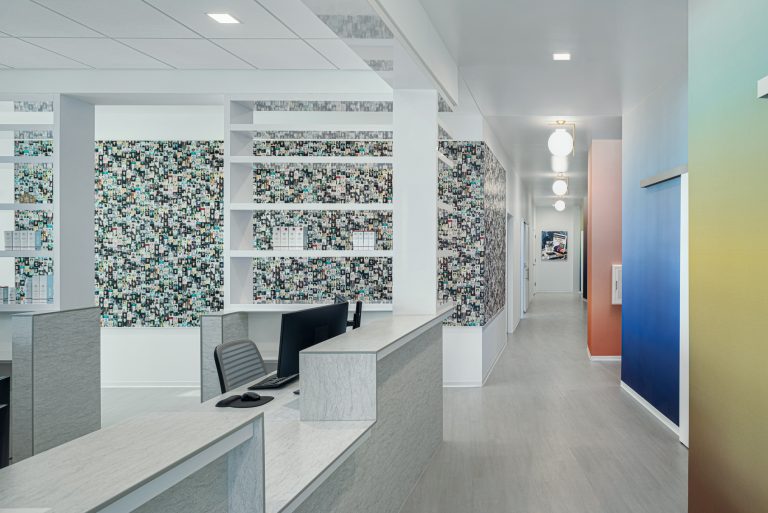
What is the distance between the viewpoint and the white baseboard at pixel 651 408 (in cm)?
522

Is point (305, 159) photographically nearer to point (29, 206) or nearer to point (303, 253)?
point (303, 253)

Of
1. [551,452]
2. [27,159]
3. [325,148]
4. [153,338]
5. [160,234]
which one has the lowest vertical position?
[551,452]

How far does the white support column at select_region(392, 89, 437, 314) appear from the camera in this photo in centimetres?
457

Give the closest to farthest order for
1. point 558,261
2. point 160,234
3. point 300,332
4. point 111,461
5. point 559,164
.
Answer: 1. point 111,461
2. point 300,332
3. point 160,234
4. point 559,164
5. point 558,261

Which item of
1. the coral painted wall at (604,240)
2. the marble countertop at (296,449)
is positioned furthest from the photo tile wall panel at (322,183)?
the coral painted wall at (604,240)

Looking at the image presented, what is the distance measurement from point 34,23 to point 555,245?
63.5 ft

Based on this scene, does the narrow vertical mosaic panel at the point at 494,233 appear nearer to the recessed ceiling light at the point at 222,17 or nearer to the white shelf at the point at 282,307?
the white shelf at the point at 282,307

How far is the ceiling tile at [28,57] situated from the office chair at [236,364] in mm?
3087

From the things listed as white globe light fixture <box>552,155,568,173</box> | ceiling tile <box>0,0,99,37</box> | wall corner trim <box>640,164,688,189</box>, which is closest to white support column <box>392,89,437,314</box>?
wall corner trim <box>640,164,688,189</box>

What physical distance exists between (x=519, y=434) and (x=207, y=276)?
11.7 feet

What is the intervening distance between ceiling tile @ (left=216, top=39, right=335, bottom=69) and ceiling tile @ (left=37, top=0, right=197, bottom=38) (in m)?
0.39

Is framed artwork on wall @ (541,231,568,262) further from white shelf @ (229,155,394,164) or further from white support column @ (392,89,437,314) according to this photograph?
white support column @ (392,89,437,314)

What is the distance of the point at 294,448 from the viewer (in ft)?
7.41

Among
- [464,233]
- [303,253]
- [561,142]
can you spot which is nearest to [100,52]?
[303,253]
